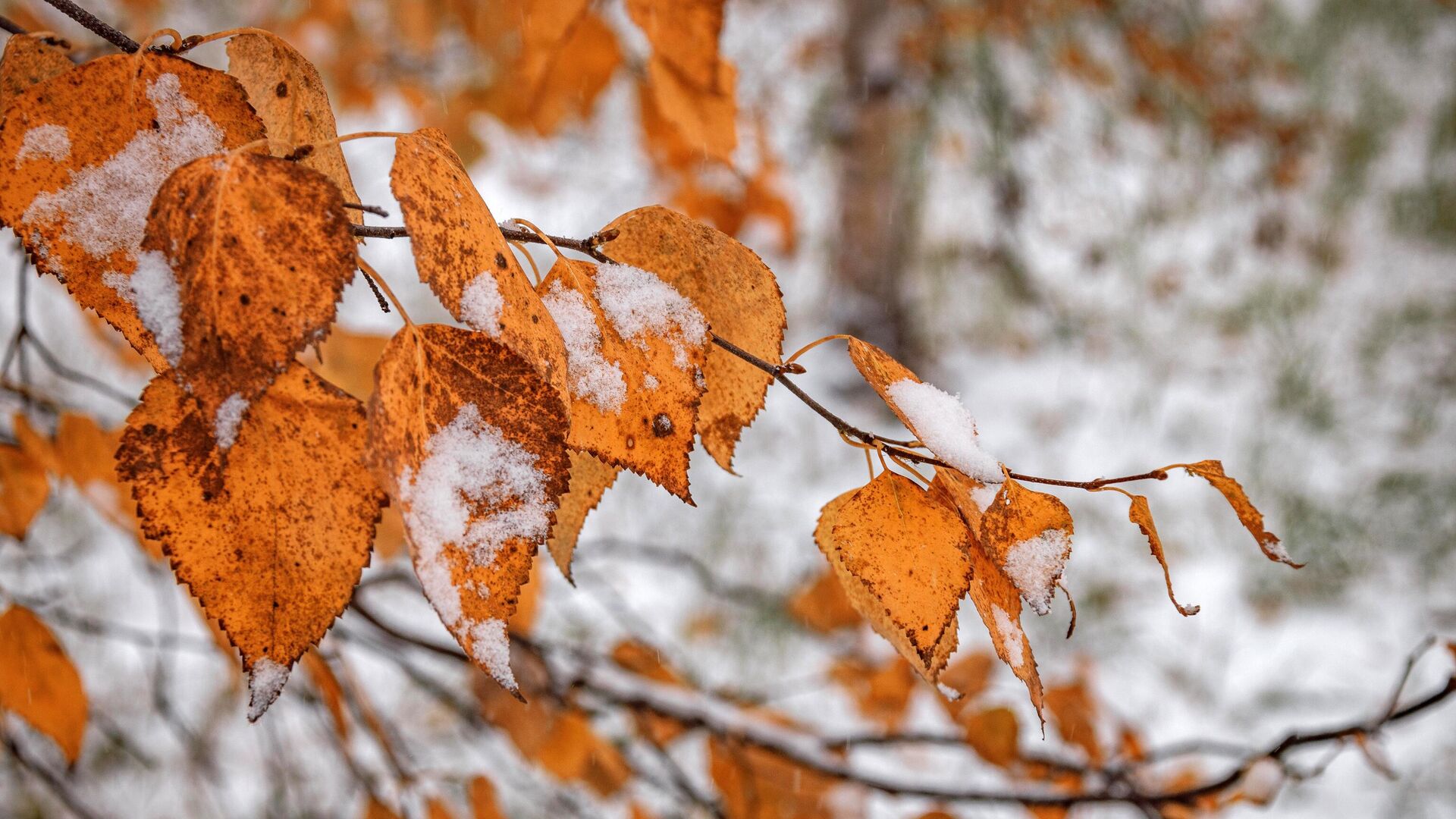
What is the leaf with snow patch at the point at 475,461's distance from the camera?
0.75ft

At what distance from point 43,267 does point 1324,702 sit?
95.1 inches

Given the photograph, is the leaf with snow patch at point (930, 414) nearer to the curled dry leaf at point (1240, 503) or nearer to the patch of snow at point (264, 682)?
the curled dry leaf at point (1240, 503)

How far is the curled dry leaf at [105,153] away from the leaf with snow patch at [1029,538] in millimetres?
265

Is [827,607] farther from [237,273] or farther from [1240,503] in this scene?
[237,273]

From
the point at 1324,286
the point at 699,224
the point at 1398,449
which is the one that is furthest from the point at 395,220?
the point at 1324,286

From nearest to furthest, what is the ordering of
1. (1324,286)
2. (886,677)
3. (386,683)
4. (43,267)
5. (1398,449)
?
(43,267) < (886,677) < (386,683) < (1398,449) < (1324,286)

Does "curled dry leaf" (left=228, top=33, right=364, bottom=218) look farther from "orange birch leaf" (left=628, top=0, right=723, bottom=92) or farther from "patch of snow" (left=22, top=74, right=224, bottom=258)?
"orange birch leaf" (left=628, top=0, right=723, bottom=92)

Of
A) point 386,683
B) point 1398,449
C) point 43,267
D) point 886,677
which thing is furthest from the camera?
point 1398,449

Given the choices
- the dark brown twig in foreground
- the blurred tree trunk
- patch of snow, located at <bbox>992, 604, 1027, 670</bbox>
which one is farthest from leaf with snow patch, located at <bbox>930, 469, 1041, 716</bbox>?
the blurred tree trunk

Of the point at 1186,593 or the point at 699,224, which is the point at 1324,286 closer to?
the point at 1186,593

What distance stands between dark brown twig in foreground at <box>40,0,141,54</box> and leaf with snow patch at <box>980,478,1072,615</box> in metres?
0.32

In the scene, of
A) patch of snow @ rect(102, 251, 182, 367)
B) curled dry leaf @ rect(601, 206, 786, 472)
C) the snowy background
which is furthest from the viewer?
the snowy background

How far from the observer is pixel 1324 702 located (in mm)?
1958

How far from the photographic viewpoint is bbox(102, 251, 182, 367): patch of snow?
212 millimetres
